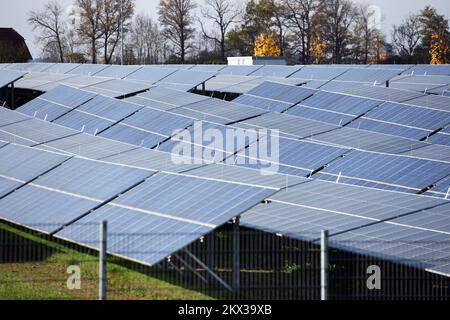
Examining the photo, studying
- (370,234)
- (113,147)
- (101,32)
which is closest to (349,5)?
(101,32)

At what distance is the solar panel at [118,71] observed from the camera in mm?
49825

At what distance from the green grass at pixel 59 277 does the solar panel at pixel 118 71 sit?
102 ft

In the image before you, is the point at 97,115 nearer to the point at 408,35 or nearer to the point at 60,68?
the point at 60,68

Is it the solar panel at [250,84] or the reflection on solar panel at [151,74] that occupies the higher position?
the reflection on solar panel at [151,74]

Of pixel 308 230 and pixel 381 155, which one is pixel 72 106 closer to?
pixel 381 155

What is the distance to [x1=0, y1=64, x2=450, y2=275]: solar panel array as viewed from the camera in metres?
15.5

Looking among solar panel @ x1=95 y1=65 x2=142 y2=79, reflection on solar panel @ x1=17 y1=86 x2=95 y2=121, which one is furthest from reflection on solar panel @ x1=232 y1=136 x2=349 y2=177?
solar panel @ x1=95 y1=65 x2=142 y2=79

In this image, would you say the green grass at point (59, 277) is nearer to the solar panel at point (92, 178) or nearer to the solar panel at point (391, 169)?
the solar panel at point (92, 178)

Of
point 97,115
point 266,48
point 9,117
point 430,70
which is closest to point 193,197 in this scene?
point 9,117

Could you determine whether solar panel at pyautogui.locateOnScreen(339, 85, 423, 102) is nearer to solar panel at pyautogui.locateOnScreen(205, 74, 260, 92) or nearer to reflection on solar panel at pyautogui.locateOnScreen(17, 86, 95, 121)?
solar panel at pyautogui.locateOnScreen(205, 74, 260, 92)

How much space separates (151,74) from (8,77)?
11363 millimetres

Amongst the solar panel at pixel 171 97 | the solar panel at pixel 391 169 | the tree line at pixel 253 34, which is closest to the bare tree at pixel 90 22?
the tree line at pixel 253 34

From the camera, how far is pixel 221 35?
101062 mm

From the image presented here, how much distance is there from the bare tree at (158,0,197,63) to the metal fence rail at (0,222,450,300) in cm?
7988
